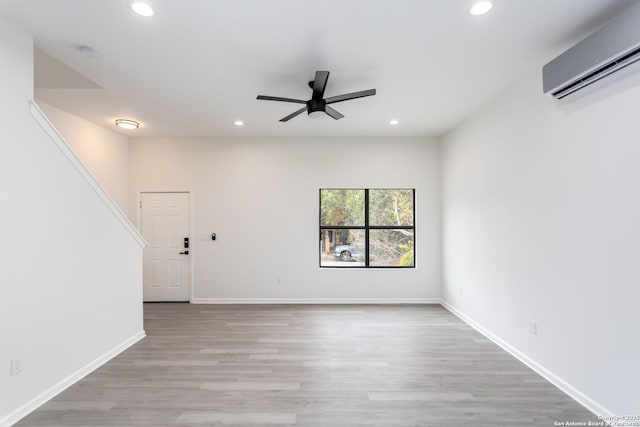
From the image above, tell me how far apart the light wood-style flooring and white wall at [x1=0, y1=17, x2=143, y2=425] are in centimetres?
23

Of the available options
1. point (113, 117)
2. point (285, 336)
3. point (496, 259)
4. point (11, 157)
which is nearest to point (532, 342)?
point (496, 259)

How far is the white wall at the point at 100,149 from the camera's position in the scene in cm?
383

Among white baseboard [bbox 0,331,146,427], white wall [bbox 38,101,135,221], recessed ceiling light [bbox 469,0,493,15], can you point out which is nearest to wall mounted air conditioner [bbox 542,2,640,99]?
recessed ceiling light [bbox 469,0,493,15]

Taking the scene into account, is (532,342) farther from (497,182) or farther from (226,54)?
(226,54)

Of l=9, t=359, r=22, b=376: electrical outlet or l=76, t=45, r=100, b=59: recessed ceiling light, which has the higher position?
l=76, t=45, r=100, b=59: recessed ceiling light

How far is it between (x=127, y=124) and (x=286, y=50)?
9.84ft

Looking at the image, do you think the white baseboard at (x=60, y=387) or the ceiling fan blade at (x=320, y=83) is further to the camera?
the ceiling fan blade at (x=320, y=83)

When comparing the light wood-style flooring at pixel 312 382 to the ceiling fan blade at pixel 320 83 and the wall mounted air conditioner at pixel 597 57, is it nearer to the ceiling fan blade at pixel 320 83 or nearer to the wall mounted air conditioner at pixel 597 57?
the wall mounted air conditioner at pixel 597 57

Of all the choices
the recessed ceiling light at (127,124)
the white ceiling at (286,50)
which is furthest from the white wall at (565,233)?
the recessed ceiling light at (127,124)

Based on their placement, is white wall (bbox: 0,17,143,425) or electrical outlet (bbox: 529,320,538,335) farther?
electrical outlet (bbox: 529,320,538,335)

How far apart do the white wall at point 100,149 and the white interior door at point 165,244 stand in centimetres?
36

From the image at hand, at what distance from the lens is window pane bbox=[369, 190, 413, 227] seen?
5.12 m

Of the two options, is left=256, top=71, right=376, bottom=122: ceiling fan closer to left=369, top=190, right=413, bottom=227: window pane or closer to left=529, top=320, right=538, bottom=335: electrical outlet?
left=369, top=190, right=413, bottom=227: window pane

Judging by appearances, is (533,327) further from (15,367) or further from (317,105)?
(15,367)
